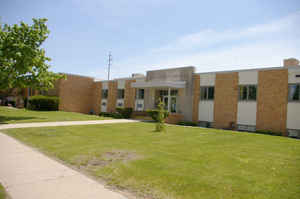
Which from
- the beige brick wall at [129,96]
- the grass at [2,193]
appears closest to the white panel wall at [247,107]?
the beige brick wall at [129,96]

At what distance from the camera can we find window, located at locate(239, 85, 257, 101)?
763 inches

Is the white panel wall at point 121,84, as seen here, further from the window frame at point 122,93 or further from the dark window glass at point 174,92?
the dark window glass at point 174,92

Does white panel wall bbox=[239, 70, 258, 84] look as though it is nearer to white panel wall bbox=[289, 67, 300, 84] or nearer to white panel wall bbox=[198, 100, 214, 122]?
white panel wall bbox=[289, 67, 300, 84]

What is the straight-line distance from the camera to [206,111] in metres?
22.1

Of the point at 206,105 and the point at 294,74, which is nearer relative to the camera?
the point at 294,74

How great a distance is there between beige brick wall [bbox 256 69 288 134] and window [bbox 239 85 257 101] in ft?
1.45

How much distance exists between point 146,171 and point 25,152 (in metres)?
4.42

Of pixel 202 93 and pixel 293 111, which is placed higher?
pixel 202 93

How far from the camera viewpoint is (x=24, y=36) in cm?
1900

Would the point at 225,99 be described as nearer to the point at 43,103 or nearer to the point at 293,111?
the point at 293,111

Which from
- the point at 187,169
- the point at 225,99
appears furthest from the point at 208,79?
the point at 187,169

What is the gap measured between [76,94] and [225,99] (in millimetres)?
22940

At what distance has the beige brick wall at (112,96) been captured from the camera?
32656mm

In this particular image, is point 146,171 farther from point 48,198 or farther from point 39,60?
point 39,60
